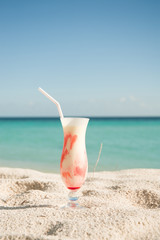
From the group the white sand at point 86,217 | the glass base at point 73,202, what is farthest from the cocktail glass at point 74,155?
the white sand at point 86,217

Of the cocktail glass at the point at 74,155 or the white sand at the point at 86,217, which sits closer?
the white sand at the point at 86,217

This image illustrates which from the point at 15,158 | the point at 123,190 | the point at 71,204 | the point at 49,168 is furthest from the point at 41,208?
the point at 15,158

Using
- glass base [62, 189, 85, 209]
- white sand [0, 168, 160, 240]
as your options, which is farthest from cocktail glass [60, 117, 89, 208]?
white sand [0, 168, 160, 240]

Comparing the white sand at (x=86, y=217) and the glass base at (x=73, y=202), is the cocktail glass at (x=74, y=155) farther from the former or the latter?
the white sand at (x=86, y=217)

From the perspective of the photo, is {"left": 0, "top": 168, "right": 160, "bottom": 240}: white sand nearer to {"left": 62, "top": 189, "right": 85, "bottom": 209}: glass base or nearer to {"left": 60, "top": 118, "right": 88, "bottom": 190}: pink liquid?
{"left": 62, "top": 189, "right": 85, "bottom": 209}: glass base

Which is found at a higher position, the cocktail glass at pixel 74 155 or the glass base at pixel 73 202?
the cocktail glass at pixel 74 155

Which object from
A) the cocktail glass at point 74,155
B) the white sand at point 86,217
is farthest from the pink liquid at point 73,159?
the white sand at point 86,217

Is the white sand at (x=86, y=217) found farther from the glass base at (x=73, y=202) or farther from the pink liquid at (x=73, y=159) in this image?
the pink liquid at (x=73, y=159)

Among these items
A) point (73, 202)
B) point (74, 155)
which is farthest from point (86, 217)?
point (74, 155)

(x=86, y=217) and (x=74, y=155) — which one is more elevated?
(x=74, y=155)

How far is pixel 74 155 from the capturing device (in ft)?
6.38

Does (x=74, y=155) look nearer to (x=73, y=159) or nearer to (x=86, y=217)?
(x=73, y=159)

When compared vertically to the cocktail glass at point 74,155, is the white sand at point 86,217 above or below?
below

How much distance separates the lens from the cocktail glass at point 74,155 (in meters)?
1.94
